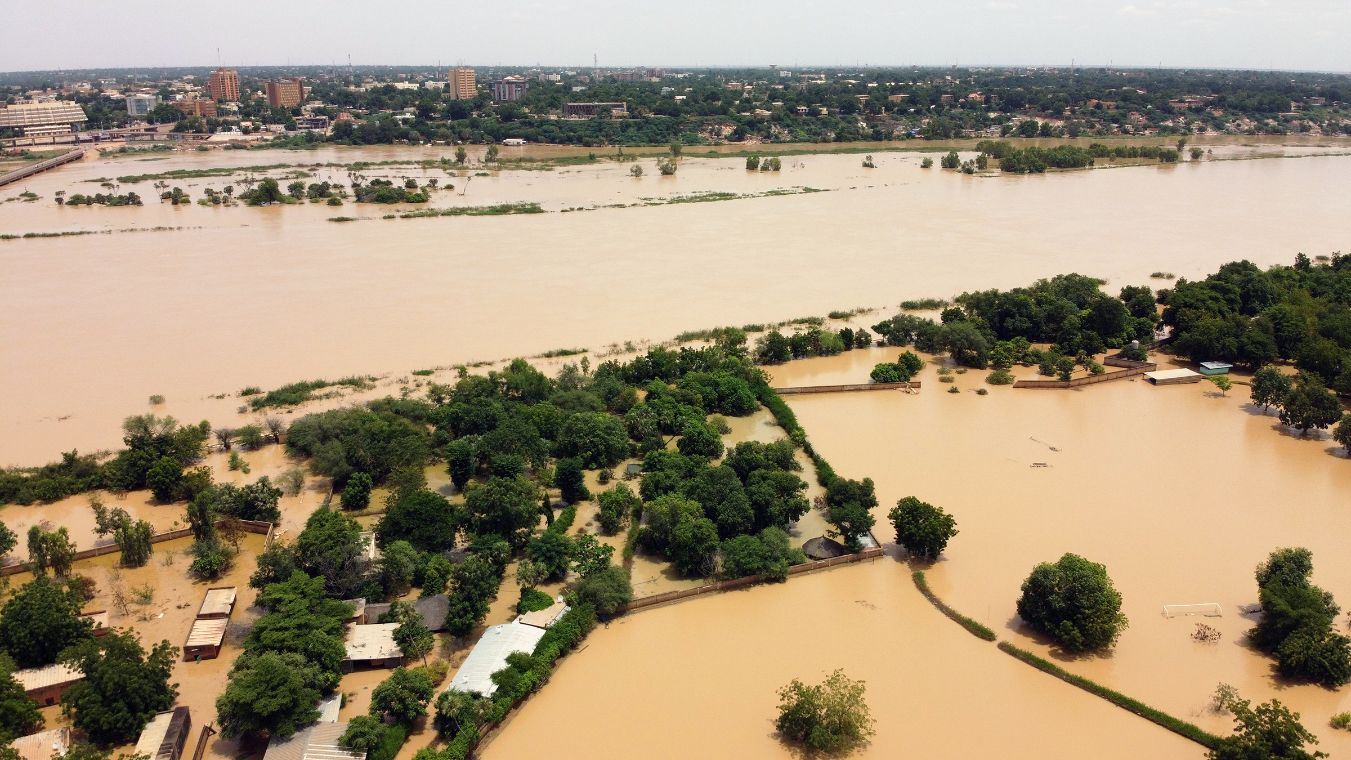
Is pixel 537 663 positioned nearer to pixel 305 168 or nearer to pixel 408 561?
pixel 408 561

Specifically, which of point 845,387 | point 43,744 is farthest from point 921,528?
point 43,744

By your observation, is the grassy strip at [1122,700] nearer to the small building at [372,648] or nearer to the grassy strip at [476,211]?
the small building at [372,648]

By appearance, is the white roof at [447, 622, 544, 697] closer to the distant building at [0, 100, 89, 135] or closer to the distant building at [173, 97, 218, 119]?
the distant building at [0, 100, 89, 135]

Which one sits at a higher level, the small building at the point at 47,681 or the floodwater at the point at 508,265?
the floodwater at the point at 508,265

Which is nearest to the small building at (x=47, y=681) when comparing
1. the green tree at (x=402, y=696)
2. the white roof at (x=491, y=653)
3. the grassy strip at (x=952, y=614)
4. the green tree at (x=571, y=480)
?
the green tree at (x=402, y=696)

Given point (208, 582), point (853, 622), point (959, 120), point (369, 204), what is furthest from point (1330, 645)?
point (959, 120)

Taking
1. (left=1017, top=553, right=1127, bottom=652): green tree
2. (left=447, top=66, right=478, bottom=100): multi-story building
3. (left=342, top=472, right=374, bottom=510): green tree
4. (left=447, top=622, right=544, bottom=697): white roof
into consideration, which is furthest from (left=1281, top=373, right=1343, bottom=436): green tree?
(left=447, top=66, right=478, bottom=100): multi-story building
